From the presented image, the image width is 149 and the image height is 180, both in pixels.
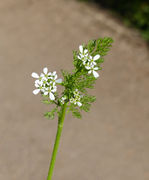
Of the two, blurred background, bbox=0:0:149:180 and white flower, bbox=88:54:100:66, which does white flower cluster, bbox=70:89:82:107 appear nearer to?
white flower, bbox=88:54:100:66

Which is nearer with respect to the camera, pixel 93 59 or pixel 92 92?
pixel 93 59

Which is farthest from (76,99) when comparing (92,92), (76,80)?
(92,92)

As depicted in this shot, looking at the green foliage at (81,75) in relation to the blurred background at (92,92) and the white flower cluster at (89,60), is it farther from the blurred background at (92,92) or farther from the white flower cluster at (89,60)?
the blurred background at (92,92)

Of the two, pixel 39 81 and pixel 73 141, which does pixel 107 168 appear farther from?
pixel 39 81

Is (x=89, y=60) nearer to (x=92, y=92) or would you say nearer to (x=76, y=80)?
(x=76, y=80)

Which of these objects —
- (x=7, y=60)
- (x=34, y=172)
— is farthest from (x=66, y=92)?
(x=7, y=60)

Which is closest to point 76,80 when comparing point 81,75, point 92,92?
point 81,75

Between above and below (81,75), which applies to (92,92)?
above
